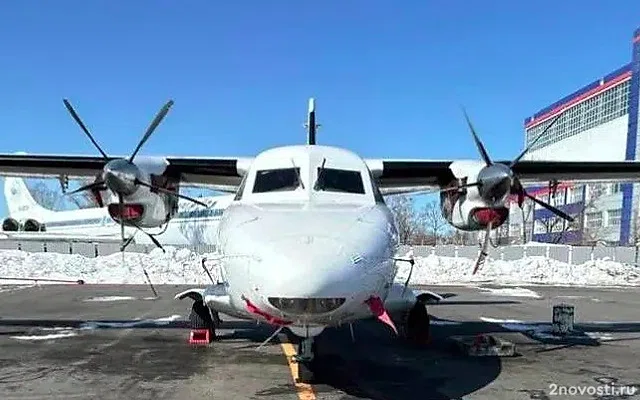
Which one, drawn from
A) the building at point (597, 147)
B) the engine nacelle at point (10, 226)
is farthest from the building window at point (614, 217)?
the engine nacelle at point (10, 226)

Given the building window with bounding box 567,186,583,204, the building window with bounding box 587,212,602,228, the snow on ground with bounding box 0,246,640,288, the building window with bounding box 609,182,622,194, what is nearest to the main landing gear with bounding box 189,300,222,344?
the snow on ground with bounding box 0,246,640,288

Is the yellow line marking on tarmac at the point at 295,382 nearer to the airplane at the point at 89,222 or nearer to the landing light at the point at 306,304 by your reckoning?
the landing light at the point at 306,304

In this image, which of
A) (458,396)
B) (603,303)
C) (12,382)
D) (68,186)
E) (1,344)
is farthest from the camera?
(603,303)

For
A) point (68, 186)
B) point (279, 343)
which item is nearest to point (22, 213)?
point (68, 186)

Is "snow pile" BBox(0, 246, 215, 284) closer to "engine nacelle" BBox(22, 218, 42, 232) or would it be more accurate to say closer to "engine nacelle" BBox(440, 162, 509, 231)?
"engine nacelle" BBox(440, 162, 509, 231)

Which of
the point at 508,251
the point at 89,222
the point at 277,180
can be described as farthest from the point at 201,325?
the point at 89,222

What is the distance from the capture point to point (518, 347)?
1061 centimetres

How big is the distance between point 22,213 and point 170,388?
202 feet

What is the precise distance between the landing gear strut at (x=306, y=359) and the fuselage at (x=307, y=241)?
572 millimetres

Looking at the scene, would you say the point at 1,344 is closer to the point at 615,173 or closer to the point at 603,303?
the point at 615,173

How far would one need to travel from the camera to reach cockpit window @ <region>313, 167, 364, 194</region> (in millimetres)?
7973

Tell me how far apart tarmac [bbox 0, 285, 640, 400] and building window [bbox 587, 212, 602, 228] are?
65.8 meters

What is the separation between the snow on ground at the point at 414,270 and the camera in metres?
30.8

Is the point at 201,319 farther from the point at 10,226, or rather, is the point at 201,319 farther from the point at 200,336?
the point at 10,226
